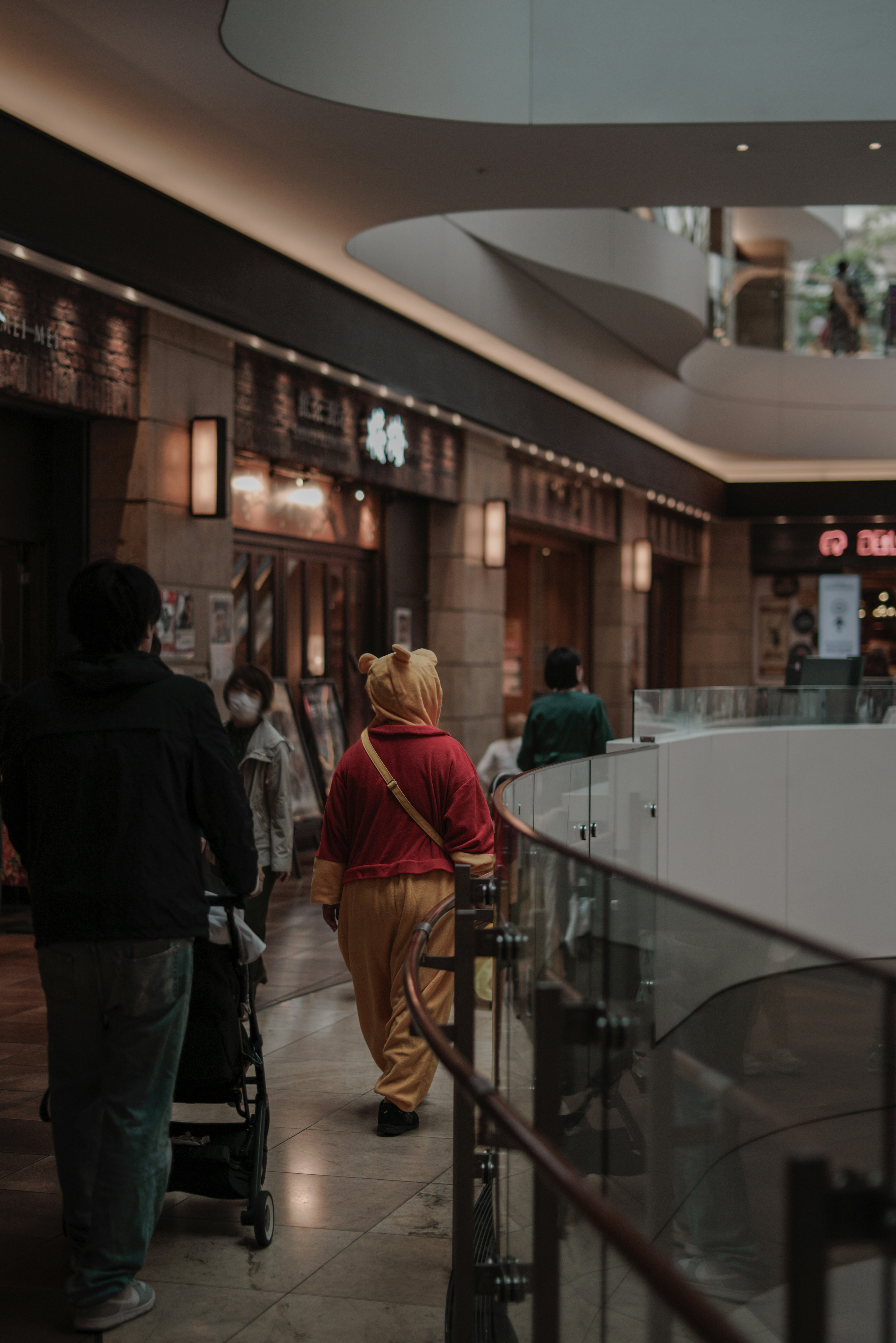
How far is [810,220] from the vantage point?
21.5m

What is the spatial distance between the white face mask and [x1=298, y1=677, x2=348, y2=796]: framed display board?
386 cm

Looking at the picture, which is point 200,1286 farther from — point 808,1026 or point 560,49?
point 560,49

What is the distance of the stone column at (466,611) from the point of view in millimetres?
11422

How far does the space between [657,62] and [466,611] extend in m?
5.63

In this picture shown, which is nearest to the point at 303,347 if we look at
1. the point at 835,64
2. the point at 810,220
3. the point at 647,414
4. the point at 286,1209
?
the point at 835,64

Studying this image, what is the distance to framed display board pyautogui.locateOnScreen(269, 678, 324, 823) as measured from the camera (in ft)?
30.8

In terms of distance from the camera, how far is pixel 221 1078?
3.47m

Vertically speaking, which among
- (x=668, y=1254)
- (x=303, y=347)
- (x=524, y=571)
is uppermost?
(x=303, y=347)

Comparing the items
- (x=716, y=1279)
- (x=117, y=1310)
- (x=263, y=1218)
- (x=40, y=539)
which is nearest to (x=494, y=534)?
(x=40, y=539)

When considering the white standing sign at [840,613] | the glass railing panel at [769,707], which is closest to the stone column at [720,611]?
the white standing sign at [840,613]

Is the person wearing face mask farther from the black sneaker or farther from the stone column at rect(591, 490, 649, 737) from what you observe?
the stone column at rect(591, 490, 649, 737)

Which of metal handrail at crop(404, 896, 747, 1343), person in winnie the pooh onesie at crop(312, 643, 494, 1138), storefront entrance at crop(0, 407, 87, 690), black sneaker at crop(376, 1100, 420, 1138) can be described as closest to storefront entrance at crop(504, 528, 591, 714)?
storefront entrance at crop(0, 407, 87, 690)

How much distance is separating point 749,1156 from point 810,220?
21.7m

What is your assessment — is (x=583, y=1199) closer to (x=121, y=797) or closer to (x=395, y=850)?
(x=121, y=797)
